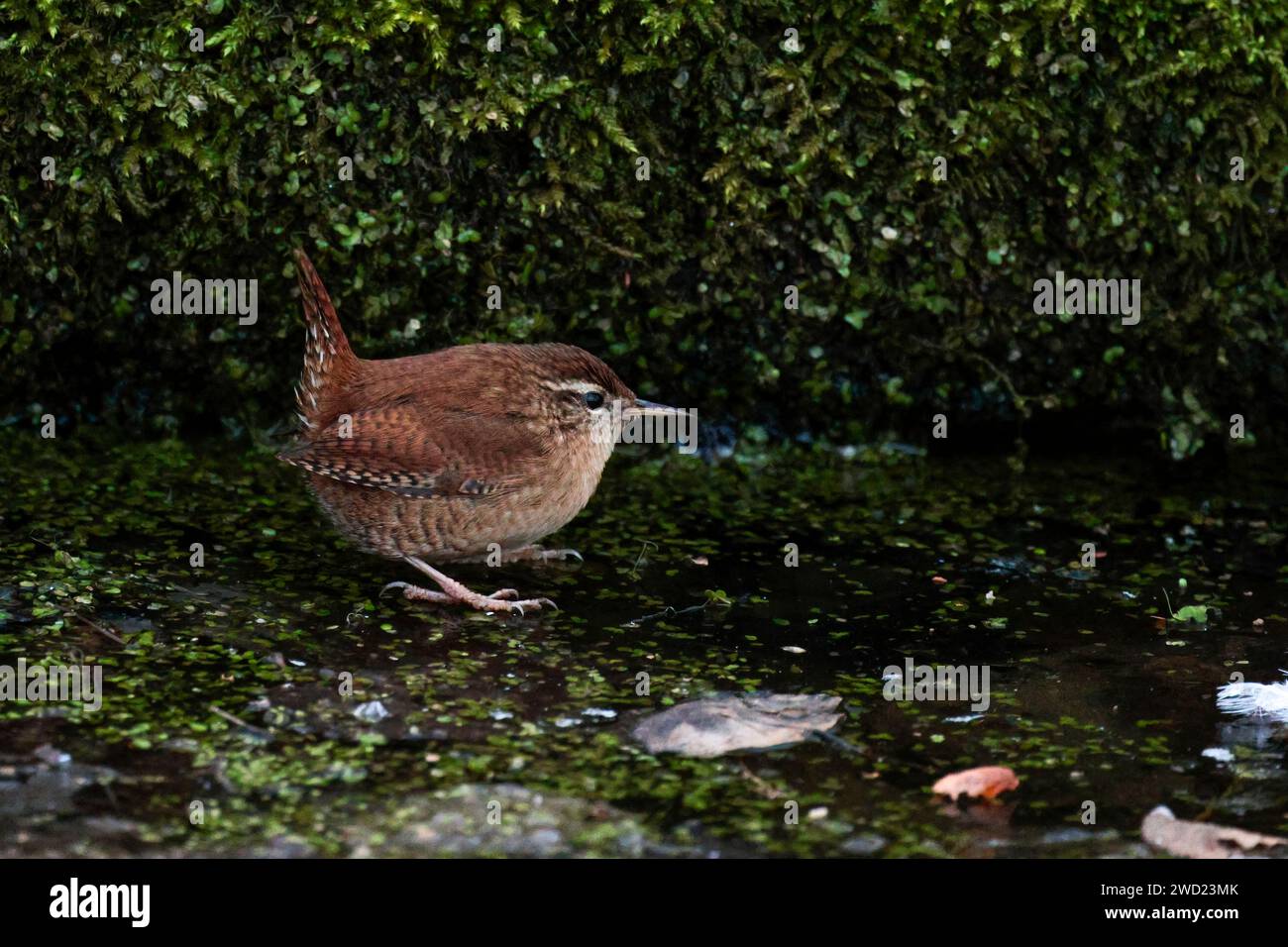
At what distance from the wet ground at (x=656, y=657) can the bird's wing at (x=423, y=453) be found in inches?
17.3

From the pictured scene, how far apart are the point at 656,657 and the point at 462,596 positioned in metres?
0.79

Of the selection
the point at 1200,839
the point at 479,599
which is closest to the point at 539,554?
the point at 479,599

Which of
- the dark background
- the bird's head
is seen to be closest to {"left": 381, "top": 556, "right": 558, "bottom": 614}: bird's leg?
the bird's head

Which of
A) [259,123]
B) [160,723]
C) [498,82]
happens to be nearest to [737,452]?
[498,82]

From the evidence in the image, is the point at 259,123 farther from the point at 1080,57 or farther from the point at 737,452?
the point at 1080,57

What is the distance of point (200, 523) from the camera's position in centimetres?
573

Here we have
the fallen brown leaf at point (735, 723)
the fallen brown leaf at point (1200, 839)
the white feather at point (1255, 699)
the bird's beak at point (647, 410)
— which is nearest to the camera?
the fallen brown leaf at point (1200, 839)

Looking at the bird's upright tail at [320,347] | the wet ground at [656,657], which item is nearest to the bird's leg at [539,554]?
the wet ground at [656,657]

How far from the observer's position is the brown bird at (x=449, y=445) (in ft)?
16.7

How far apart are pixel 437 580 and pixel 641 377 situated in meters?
1.72

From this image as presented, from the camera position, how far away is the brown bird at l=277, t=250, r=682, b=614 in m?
5.10

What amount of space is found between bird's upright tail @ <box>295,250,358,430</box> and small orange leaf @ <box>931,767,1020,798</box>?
2621mm

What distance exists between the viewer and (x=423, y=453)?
16.7 ft

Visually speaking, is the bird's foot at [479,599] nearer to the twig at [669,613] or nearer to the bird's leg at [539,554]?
the twig at [669,613]
